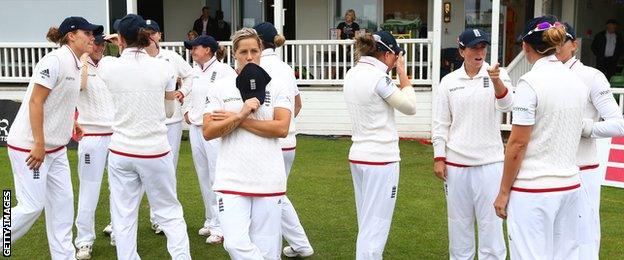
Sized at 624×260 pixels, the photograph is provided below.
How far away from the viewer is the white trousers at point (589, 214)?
187 inches

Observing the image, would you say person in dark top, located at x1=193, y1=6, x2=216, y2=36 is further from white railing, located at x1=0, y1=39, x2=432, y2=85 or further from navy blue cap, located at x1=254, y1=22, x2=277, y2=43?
navy blue cap, located at x1=254, y1=22, x2=277, y2=43

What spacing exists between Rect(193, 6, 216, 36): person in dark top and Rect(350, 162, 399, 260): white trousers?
11.6 metres

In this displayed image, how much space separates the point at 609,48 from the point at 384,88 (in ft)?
38.4

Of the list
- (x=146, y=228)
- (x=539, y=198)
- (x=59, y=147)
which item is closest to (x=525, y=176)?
(x=539, y=198)

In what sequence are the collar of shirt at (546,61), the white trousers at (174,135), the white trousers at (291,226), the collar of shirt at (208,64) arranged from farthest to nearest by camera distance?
the white trousers at (174,135) → the collar of shirt at (208,64) → the white trousers at (291,226) → the collar of shirt at (546,61)

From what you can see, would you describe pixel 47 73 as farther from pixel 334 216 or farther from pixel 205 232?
pixel 334 216

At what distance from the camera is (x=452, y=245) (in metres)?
5.46

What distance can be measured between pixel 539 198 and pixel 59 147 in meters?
3.54

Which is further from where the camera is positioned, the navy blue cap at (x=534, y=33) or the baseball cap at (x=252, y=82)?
the baseball cap at (x=252, y=82)

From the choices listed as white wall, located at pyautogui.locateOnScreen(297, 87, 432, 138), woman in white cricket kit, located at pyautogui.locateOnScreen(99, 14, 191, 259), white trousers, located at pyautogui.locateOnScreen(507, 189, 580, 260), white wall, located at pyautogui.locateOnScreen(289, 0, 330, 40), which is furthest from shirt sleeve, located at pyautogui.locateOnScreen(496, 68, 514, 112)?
white wall, located at pyautogui.locateOnScreen(289, 0, 330, 40)

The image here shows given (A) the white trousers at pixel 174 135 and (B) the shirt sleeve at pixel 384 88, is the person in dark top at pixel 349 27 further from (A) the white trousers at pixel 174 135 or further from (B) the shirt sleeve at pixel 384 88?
(B) the shirt sleeve at pixel 384 88

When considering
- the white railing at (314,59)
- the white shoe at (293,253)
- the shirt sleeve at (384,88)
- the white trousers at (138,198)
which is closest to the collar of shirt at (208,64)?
the white trousers at (138,198)

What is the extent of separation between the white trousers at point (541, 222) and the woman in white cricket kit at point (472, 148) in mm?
973

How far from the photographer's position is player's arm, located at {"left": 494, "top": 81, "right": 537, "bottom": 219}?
4043 mm
